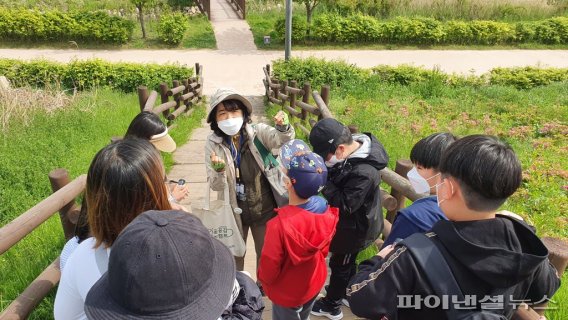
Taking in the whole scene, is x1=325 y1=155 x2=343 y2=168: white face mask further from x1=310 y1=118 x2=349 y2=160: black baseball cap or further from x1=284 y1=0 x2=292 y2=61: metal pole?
x1=284 y1=0 x2=292 y2=61: metal pole

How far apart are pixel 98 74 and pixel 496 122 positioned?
997 centimetres

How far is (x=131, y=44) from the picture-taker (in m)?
16.4

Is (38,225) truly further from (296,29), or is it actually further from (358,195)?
(296,29)

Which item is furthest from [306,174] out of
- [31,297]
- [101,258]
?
[31,297]

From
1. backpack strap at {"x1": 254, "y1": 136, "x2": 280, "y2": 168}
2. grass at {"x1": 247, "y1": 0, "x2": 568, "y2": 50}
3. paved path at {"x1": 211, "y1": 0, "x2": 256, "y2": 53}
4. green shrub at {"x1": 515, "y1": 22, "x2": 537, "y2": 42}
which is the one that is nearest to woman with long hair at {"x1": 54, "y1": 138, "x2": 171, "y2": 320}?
backpack strap at {"x1": 254, "y1": 136, "x2": 280, "y2": 168}

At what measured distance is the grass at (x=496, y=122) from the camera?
469 cm

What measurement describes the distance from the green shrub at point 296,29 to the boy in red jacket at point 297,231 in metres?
15.5

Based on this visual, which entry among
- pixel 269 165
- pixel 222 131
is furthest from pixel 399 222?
pixel 222 131

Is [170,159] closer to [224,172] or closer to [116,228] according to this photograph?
[224,172]

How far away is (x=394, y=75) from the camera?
1147 cm

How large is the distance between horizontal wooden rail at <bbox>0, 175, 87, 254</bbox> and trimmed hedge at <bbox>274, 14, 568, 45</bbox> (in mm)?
15220

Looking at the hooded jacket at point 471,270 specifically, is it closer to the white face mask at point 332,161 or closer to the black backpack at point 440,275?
the black backpack at point 440,275

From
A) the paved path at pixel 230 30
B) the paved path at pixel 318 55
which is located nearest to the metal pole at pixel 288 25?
the paved path at pixel 318 55

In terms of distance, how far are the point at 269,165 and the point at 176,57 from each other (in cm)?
1354
